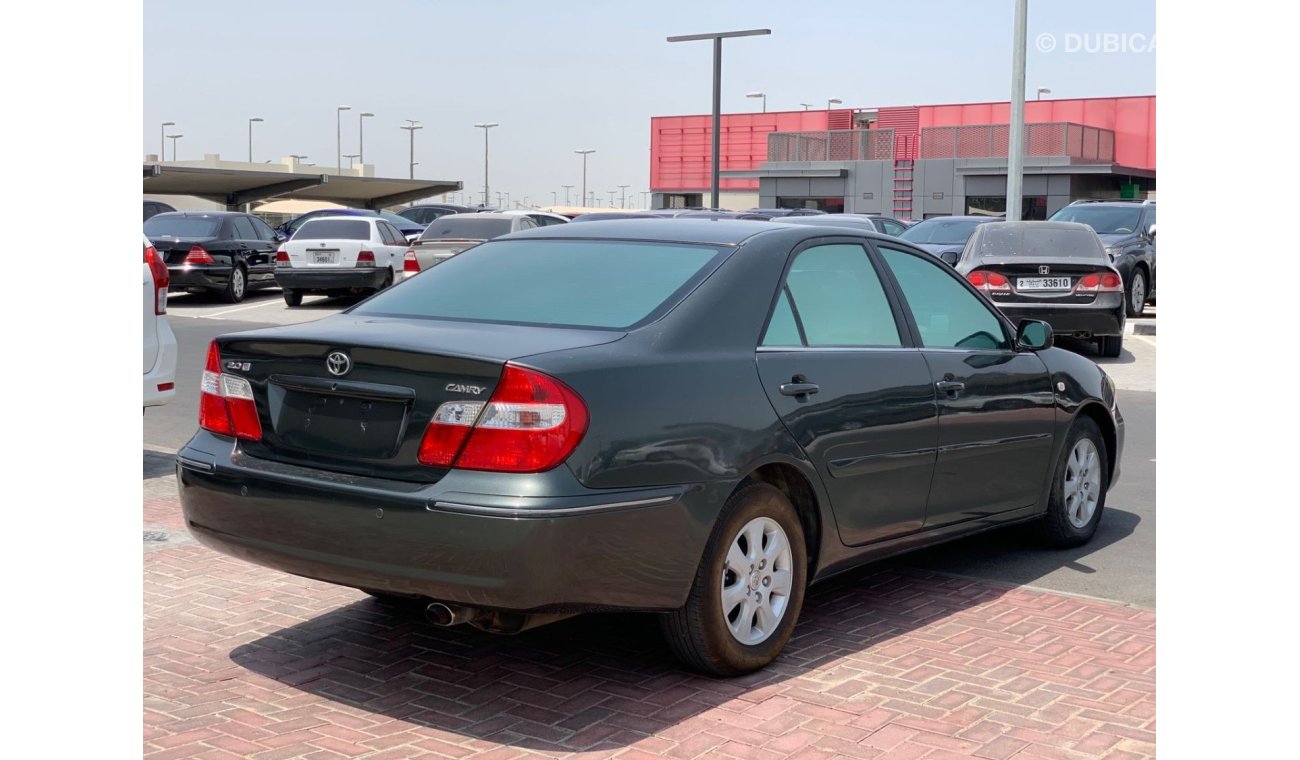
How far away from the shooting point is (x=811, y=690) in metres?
4.75

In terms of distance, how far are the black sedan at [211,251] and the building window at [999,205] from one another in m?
27.0

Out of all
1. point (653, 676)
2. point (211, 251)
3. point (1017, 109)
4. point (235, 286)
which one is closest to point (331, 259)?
point (235, 286)

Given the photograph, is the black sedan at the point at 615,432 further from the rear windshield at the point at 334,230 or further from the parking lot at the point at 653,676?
the rear windshield at the point at 334,230

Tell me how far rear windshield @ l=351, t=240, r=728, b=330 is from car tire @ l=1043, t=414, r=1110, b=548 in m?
2.45

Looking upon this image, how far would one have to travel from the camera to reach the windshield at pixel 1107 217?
20875 mm

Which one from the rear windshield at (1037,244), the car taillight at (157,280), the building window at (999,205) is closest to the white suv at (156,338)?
the car taillight at (157,280)

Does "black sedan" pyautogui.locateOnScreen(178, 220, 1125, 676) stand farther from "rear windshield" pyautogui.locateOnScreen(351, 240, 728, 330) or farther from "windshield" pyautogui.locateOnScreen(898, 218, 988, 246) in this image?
"windshield" pyautogui.locateOnScreen(898, 218, 988, 246)

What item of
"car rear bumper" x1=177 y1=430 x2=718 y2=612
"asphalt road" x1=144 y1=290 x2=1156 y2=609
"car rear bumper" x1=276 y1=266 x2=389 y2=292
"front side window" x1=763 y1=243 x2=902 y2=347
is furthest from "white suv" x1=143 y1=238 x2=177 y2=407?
"car rear bumper" x1=276 y1=266 x2=389 y2=292

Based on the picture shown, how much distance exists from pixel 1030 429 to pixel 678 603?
2.45m

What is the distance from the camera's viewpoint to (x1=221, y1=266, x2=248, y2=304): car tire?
24.5 m

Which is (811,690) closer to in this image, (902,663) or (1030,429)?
(902,663)

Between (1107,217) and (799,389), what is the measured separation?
1751 centimetres

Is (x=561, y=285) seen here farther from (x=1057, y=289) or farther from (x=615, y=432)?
(x=1057, y=289)

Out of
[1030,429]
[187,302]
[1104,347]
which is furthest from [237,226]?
[1030,429]
